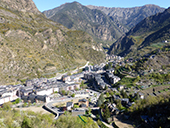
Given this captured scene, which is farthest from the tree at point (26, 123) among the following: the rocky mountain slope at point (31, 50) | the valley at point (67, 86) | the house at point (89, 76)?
the house at point (89, 76)

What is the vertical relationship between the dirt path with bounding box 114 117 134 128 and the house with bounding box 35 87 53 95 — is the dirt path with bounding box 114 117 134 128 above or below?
below

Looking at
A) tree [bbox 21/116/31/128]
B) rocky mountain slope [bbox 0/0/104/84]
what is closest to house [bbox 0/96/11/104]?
rocky mountain slope [bbox 0/0/104/84]

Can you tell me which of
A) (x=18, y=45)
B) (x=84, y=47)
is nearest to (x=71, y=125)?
(x=18, y=45)

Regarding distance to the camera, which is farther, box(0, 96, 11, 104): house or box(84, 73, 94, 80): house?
box(84, 73, 94, 80): house

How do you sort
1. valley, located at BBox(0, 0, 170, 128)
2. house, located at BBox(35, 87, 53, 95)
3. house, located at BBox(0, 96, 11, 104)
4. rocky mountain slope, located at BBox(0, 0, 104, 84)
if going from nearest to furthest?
valley, located at BBox(0, 0, 170, 128), house, located at BBox(0, 96, 11, 104), house, located at BBox(35, 87, 53, 95), rocky mountain slope, located at BBox(0, 0, 104, 84)

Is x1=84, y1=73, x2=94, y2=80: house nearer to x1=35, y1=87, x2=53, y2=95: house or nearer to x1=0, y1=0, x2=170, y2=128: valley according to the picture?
x1=0, y1=0, x2=170, y2=128: valley

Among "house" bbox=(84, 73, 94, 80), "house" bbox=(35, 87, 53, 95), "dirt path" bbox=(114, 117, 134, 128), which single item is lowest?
"dirt path" bbox=(114, 117, 134, 128)

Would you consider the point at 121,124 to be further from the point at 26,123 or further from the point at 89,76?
the point at 89,76

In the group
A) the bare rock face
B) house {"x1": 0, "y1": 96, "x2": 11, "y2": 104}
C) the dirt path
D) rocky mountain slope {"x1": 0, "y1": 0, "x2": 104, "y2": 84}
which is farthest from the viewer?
the bare rock face

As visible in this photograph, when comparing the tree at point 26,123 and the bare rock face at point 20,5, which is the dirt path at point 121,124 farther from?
→ the bare rock face at point 20,5
